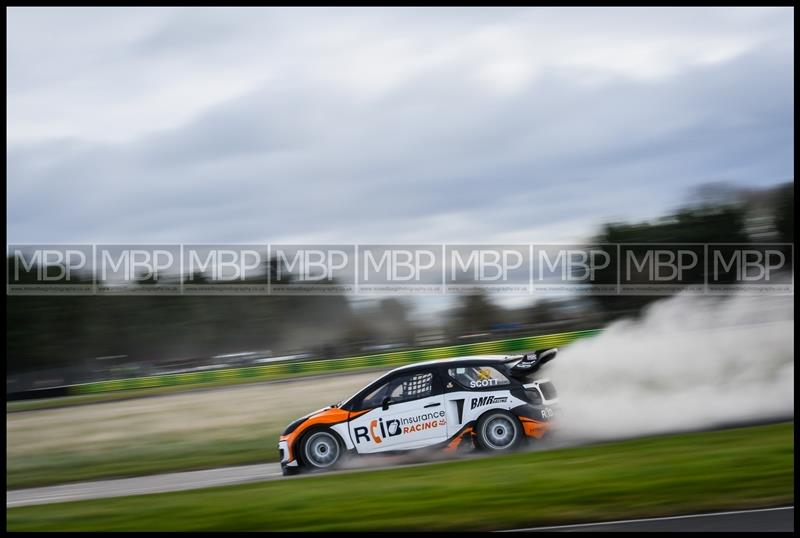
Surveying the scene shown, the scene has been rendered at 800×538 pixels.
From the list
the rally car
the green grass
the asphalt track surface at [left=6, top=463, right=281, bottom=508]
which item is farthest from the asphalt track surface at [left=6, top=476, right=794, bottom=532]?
the rally car

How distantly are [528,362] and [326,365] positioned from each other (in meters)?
7.50

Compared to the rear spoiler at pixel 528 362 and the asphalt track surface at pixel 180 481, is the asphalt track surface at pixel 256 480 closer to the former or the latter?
the asphalt track surface at pixel 180 481

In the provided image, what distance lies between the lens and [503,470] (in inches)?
342

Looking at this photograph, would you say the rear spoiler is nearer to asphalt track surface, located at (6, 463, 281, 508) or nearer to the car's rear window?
the car's rear window

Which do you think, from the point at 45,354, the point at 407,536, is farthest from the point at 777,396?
the point at 45,354

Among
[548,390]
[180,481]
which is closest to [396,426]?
[548,390]

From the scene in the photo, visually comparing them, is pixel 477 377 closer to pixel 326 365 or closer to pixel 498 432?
pixel 498 432

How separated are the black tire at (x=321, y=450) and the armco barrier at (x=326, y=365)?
20.2 ft

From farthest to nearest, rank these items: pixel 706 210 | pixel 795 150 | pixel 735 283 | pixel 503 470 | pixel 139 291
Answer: pixel 706 210 → pixel 139 291 → pixel 735 283 → pixel 795 150 → pixel 503 470

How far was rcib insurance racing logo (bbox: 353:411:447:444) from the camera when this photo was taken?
9.45 m

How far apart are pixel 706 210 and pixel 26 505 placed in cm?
2419

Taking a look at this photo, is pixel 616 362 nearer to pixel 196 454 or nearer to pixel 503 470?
pixel 503 470

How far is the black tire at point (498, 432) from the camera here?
929 cm

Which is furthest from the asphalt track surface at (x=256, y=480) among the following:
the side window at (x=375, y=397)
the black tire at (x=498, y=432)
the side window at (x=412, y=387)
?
the black tire at (x=498, y=432)
